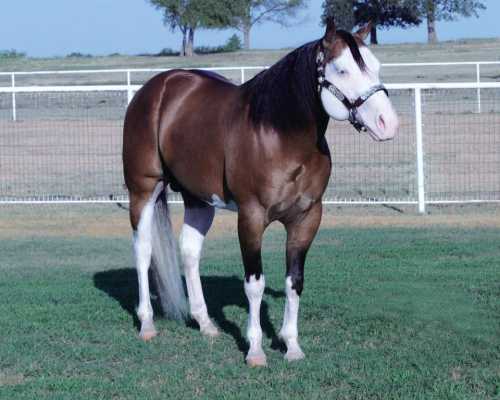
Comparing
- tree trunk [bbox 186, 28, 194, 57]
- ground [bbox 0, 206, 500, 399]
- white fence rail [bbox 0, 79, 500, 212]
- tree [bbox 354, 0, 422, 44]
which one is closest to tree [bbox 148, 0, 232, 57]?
tree trunk [bbox 186, 28, 194, 57]

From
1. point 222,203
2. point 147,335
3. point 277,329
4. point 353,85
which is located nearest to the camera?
point 353,85

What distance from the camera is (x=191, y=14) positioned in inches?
2085

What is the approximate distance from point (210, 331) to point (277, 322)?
1.86 feet

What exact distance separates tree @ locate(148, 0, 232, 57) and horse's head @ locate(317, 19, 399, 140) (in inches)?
1823

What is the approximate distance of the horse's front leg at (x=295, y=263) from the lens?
7.15 metres

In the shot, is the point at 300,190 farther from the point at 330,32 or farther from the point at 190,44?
the point at 190,44

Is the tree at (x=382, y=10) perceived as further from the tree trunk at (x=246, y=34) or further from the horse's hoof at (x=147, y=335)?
the horse's hoof at (x=147, y=335)

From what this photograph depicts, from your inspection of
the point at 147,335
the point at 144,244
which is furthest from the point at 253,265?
the point at 144,244

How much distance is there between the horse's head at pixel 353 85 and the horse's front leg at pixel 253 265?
33.8 inches

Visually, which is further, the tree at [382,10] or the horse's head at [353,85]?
the tree at [382,10]

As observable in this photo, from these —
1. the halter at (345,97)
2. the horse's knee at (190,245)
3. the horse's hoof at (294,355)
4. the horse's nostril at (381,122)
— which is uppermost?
the halter at (345,97)

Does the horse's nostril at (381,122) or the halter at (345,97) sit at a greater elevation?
the halter at (345,97)

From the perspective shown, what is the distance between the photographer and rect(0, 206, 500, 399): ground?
21.3 feet

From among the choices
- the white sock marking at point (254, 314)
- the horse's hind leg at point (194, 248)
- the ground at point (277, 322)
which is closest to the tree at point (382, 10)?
the ground at point (277, 322)
